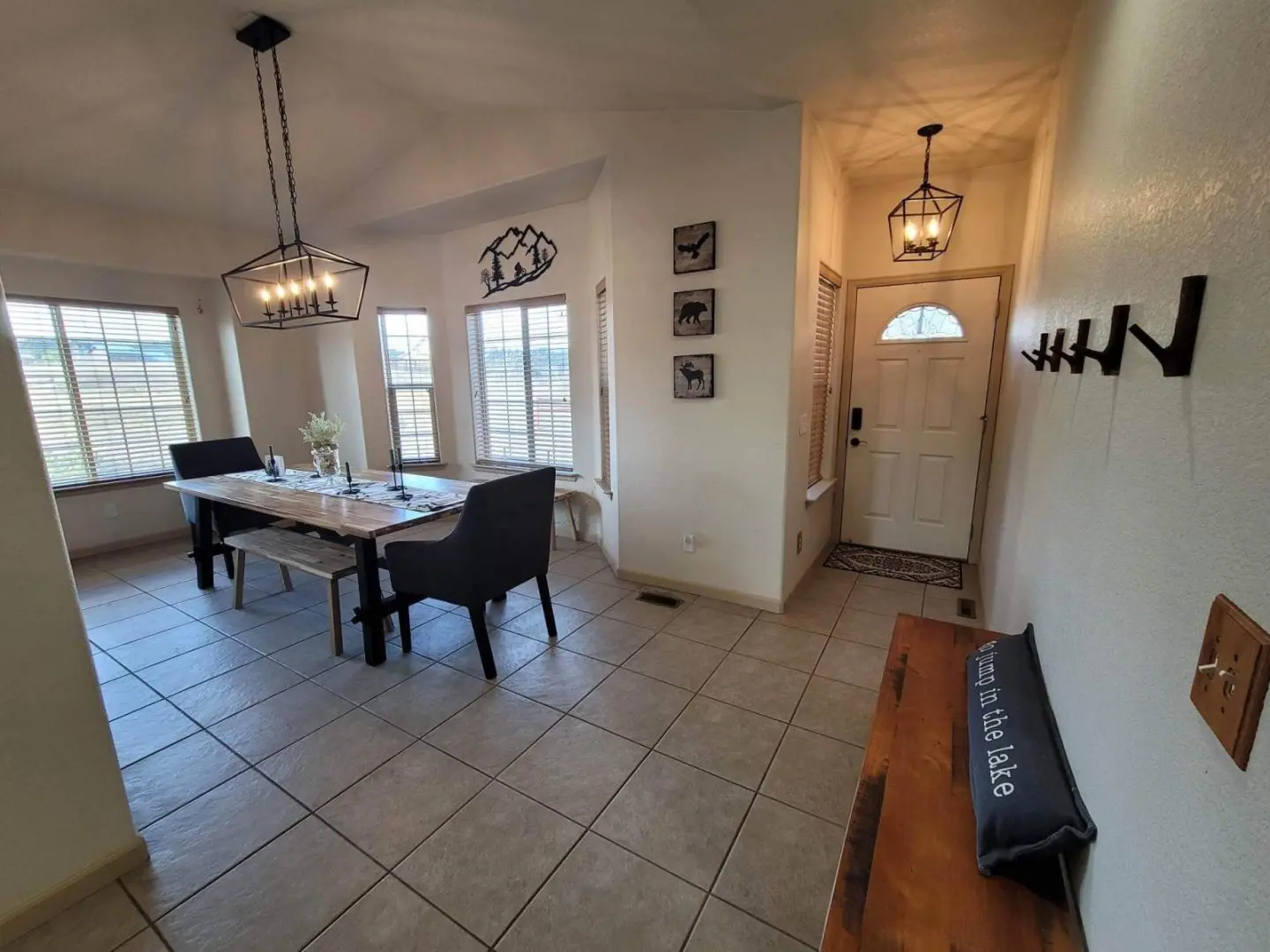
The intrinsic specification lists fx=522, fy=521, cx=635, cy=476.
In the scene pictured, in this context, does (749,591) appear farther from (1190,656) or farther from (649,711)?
(1190,656)

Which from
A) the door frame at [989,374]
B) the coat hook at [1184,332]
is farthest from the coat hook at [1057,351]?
the door frame at [989,374]

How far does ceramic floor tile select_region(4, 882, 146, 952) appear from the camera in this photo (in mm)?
1368

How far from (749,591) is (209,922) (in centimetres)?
259

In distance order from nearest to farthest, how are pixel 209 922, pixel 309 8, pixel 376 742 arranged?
pixel 209 922 < pixel 376 742 < pixel 309 8

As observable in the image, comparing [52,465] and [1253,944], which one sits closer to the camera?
[1253,944]

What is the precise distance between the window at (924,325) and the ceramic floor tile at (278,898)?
4.13m

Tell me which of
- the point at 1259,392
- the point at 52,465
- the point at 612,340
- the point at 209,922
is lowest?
the point at 209,922

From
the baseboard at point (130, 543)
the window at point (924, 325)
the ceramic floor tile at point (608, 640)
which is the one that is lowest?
the ceramic floor tile at point (608, 640)

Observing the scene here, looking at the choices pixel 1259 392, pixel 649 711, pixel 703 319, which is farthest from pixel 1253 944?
pixel 703 319

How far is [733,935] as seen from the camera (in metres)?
1.37

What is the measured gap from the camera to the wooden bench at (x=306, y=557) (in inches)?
106

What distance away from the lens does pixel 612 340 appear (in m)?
3.30

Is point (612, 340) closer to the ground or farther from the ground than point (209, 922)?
farther from the ground

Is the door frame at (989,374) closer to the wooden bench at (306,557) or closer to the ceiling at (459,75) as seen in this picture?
the ceiling at (459,75)
